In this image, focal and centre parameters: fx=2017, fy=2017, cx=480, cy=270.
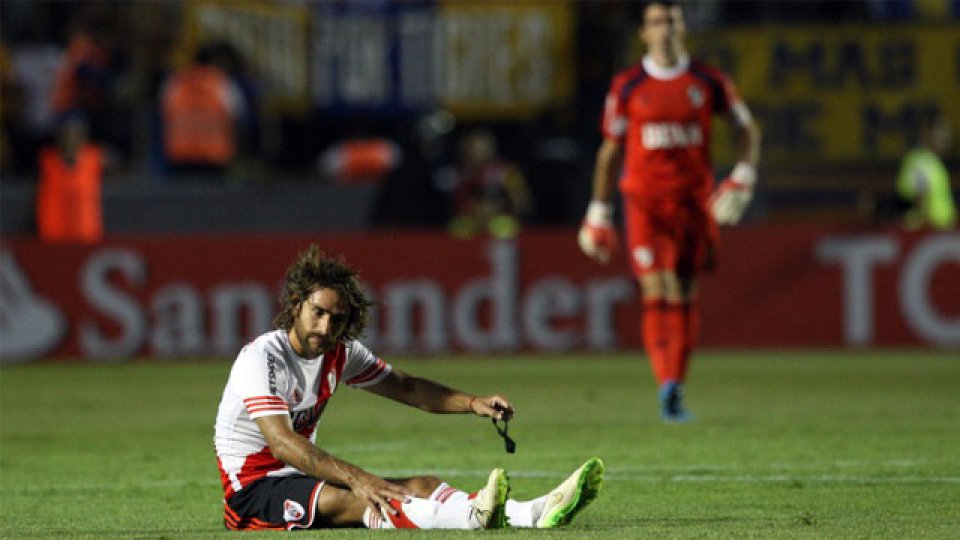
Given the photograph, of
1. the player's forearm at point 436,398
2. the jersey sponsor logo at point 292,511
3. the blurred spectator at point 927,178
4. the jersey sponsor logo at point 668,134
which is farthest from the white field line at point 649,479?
the blurred spectator at point 927,178

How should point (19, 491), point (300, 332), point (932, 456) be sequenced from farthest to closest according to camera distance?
point (932, 456) → point (19, 491) → point (300, 332)

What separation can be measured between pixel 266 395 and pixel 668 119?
202 inches

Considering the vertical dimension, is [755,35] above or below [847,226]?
above

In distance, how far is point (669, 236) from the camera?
Answer: 11641mm

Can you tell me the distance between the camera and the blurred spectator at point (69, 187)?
755 inches

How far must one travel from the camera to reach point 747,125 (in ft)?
38.4

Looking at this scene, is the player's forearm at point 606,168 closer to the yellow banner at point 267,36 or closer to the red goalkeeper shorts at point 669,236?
the red goalkeeper shorts at point 669,236

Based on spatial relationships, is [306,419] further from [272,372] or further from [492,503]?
[492,503]

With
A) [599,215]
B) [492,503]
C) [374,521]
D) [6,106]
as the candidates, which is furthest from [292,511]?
[6,106]

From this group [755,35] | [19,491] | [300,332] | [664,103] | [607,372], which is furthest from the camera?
[755,35]

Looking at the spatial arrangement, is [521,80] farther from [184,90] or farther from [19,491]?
[19,491]

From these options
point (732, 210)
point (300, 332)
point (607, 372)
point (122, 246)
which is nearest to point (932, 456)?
point (732, 210)

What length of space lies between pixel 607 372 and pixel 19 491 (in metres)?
7.62

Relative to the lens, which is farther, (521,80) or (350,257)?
(521,80)
